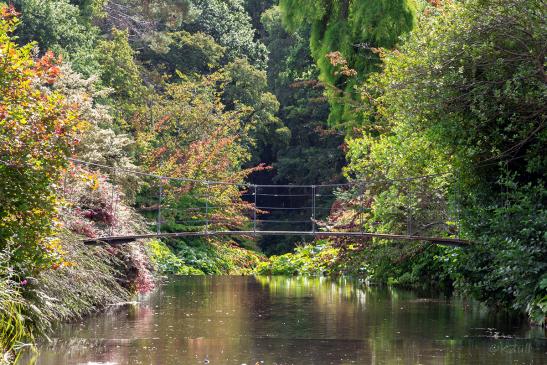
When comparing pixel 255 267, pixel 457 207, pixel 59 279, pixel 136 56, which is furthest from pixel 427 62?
pixel 136 56

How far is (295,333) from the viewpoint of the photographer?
13906 millimetres

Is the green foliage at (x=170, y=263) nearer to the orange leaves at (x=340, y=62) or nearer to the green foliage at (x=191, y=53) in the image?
the orange leaves at (x=340, y=62)

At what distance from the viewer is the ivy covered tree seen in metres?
24.9

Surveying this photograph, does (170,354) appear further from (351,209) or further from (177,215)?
(177,215)

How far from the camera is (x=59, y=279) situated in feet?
46.1

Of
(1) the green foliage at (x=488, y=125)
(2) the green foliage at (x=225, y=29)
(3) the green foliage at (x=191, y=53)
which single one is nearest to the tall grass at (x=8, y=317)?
(1) the green foliage at (x=488, y=125)

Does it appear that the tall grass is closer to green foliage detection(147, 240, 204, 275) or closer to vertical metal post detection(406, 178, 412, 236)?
vertical metal post detection(406, 178, 412, 236)

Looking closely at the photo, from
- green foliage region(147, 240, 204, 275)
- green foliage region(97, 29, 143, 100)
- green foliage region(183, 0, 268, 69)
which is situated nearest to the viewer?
green foliage region(147, 240, 204, 275)

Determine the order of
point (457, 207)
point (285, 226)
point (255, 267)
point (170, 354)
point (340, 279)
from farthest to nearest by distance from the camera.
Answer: point (285, 226)
point (255, 267)
point (340, 279)
point (457, 207)
point (170, 354)

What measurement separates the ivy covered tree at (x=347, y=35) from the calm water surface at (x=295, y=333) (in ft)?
22.6

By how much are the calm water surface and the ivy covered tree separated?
6.89 metres

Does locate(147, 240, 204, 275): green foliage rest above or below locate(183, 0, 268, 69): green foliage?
below

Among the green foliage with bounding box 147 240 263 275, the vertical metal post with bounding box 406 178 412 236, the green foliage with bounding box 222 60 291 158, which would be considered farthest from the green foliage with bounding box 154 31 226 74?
the vertical metal post with bounding box 406 178 412 236

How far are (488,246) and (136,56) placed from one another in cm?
2411
